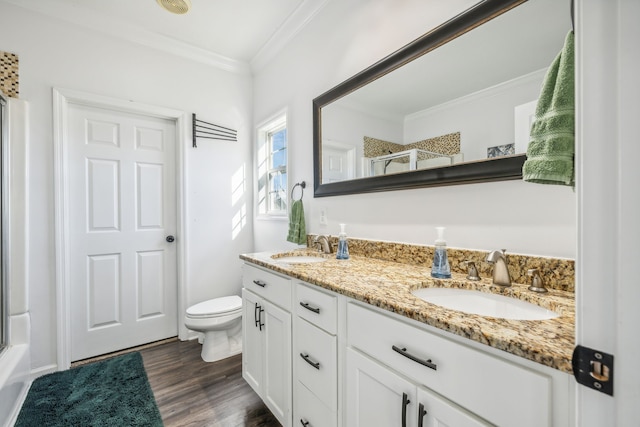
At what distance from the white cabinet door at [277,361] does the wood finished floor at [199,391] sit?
22 centimetres

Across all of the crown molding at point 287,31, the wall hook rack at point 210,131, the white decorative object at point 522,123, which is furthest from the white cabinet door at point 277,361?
the crown molding at point 287,31

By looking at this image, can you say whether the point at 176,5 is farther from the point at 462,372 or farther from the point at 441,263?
the point at 462,372

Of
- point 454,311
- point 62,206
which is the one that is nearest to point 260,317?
point 454,311

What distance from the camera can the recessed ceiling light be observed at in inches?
74.6

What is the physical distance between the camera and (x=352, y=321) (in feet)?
3.06

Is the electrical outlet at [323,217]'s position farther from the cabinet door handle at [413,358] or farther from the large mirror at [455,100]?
the cabinet door handle at [413,358]

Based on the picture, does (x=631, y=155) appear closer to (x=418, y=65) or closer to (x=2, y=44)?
(x=418, y=65)

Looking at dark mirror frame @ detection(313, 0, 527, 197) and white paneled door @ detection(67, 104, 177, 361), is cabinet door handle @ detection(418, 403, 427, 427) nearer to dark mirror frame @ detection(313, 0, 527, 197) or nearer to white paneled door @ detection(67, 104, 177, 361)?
dark mirror frame @ detection(313, 0, 527, 197)

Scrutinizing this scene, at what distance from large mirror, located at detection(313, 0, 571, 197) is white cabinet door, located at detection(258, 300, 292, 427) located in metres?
0.86

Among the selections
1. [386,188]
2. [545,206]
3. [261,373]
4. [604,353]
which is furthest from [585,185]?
[261,373]

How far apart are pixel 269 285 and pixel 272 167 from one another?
1.59 metres

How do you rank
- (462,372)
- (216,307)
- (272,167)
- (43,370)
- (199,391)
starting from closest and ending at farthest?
(462,372), (199,391), (43,370), (216,307), (272,167)

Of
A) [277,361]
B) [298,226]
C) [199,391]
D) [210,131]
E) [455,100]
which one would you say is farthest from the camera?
[210,131]

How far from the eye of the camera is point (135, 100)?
7.43 feet
